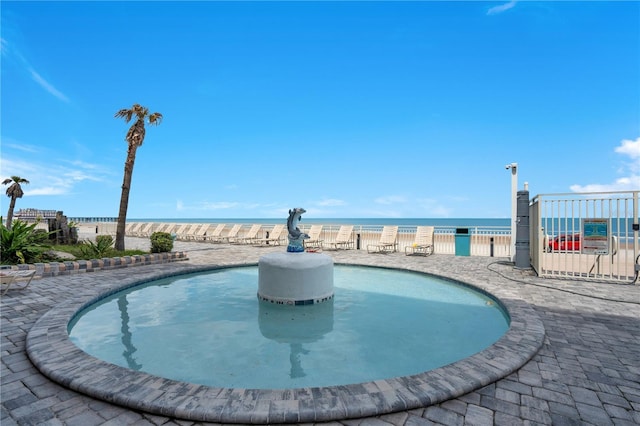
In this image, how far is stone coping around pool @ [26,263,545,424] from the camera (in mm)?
2189

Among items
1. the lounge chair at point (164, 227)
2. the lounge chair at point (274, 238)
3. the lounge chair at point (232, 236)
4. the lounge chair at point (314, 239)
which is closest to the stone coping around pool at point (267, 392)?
the lounge chair at point (314, 239)

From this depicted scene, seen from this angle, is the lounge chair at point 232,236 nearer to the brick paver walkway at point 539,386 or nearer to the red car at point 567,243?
the brick paver walkway at point 539,386

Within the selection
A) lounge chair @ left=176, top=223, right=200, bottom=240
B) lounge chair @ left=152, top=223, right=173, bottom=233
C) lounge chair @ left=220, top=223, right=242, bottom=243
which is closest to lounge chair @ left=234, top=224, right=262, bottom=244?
lounge chair @ left=220, top=223, right=242, bottom=243

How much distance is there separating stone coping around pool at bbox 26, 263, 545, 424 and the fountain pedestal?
3.01m

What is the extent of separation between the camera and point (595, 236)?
6.81 metres

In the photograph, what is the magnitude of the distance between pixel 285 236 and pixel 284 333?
40.2ft

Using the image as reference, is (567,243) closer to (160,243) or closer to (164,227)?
(160,243)

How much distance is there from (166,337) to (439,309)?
14.3 feet

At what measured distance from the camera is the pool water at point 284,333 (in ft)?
11.0

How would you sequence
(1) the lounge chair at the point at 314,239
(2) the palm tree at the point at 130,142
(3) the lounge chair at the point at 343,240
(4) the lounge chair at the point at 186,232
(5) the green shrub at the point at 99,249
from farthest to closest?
1. (4) the lounge chair at the point at 186,232
2. (1) the lounge chair at the point at 314,239
3. (3) the lounge chair at the point at 343,240
4. (2) the palm tree at the point at 130,142
5. (5) the green shrub at the point at 99,249

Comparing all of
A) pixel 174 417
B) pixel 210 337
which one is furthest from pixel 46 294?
pixel 174 417

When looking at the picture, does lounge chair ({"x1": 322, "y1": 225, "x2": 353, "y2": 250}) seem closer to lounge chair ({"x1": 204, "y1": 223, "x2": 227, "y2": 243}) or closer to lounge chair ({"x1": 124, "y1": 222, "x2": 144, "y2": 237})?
lounge chair ({"x1": 204, "y1": 223, "x2": 227, "y2": 243})

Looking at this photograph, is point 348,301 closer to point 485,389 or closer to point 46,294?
point 485,389

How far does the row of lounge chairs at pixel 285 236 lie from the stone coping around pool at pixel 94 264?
5240mm
